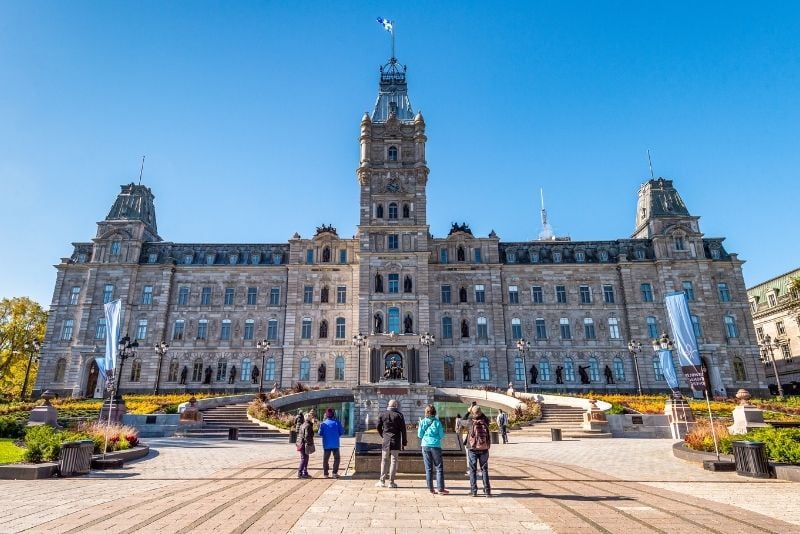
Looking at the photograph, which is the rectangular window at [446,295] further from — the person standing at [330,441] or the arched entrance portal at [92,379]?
the person standing at [330,441]

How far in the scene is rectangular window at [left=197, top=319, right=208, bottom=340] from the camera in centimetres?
4656

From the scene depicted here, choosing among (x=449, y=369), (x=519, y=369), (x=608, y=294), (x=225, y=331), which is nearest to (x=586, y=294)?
(x=608, y=294)

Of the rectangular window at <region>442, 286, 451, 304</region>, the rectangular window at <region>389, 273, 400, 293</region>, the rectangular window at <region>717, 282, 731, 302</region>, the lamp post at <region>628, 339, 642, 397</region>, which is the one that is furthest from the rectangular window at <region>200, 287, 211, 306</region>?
the rectangular window at <region>717, 282, 731, 302</region>

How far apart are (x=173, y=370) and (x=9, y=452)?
32.5 m

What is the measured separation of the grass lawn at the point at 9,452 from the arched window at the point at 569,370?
41.4m

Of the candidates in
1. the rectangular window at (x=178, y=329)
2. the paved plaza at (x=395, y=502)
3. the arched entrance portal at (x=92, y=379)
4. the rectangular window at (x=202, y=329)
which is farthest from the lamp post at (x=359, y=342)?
the arched entrance portal at (x=92, y=379)

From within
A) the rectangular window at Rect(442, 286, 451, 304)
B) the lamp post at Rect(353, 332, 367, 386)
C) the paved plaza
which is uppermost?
the rectangular window at Rect(442, 286, 451, 304)

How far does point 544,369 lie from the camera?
4519 cm

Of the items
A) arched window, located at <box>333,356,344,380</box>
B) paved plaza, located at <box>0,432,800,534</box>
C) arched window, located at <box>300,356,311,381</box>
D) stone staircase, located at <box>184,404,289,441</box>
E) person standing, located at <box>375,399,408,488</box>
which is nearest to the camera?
paved plaza, located at <box>0,432,800,534</box>

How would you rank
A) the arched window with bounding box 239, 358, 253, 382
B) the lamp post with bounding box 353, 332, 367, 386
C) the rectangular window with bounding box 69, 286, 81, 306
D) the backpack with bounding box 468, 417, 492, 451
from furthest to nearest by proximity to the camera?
the rectangular window with bounding box 69, 286, 81, 306, the arched window with bounding box 239, 358, 253, 382, the lamp post with bounding box 353, 332, 367, 386, the backpack with bounding box 468, 417, 492, 451

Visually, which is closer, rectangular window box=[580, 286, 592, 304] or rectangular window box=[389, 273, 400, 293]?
rectangular window box=[389, 273, 400, 293]

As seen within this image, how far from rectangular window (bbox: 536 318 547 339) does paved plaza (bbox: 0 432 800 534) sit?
31.7m

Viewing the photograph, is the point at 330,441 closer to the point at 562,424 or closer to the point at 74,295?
Answer: the point at 562,424

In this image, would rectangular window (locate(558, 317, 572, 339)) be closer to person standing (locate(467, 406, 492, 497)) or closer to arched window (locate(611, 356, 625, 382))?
arched window (locate(611, 356, 625, 382))
